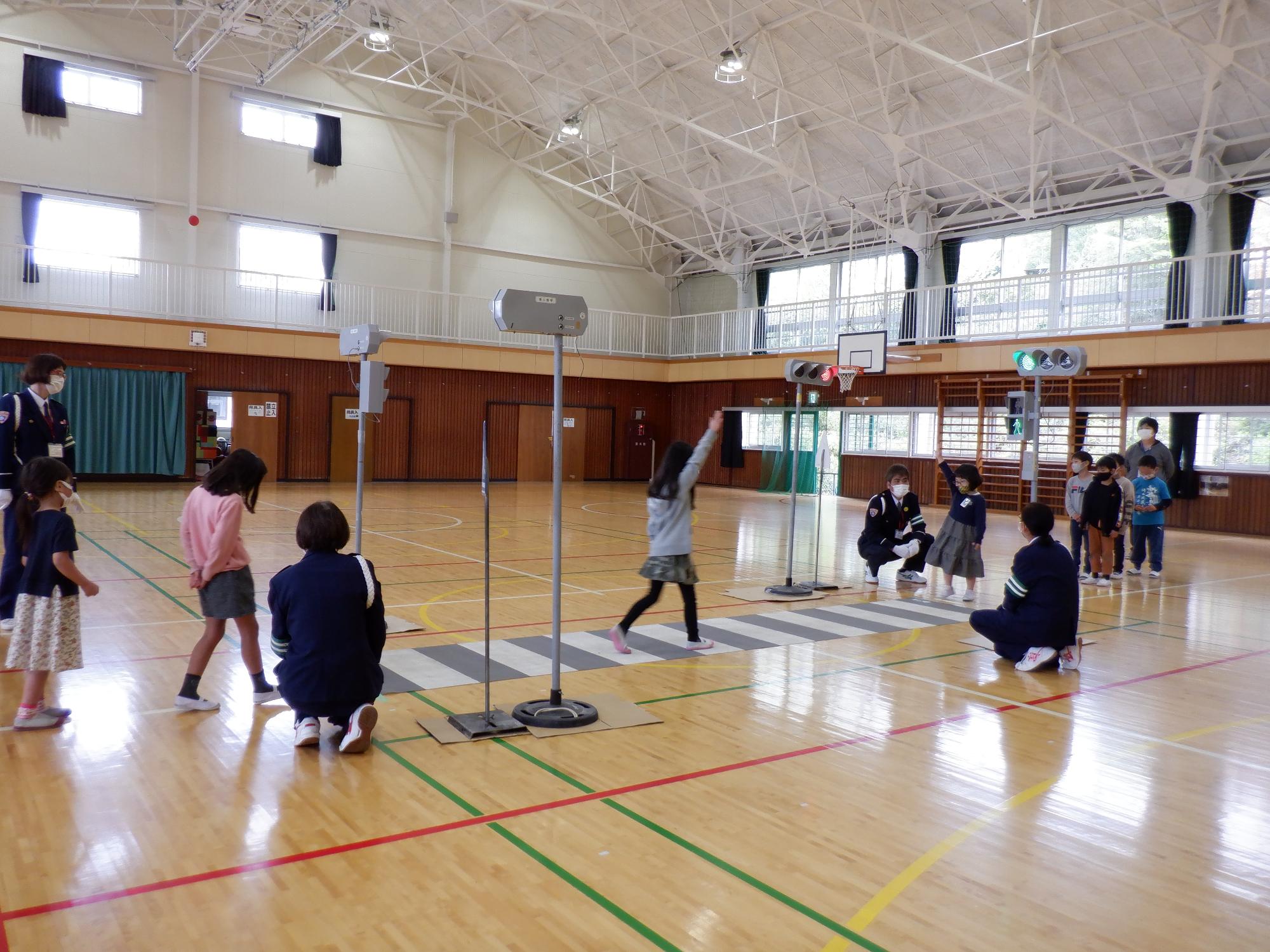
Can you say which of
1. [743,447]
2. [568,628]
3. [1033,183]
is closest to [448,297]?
[743,447]

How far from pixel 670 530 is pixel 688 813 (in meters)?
2.81

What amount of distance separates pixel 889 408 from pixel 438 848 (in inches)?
805

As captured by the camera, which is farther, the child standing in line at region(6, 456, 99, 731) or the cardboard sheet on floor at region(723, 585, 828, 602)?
the cardboard sheet on floor at region(723, 585, 828, 602)

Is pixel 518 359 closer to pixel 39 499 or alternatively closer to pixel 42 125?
pixel 42 125

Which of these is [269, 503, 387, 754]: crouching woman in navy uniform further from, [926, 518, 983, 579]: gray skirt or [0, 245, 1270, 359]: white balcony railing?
[0, 245, 1270, 359]: white balcony railing

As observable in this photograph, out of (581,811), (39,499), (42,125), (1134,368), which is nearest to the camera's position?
(581,811)

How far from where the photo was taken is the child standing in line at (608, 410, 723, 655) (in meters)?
6.37

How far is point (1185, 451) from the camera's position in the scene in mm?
17594

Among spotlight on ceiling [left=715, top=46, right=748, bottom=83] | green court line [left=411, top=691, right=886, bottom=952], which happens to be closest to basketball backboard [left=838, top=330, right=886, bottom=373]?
spotlight on ceiling [left=715, top=46, right=748, bottom=83]

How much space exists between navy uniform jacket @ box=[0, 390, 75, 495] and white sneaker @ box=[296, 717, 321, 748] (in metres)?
3.26

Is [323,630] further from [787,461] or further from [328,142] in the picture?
[328,142]

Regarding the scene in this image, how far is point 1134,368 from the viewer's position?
17.9 m

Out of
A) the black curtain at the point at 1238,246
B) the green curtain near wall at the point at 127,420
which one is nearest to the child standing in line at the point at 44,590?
the green curtain near wall at the point at 127,420

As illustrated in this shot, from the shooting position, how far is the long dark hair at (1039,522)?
6441 mm
